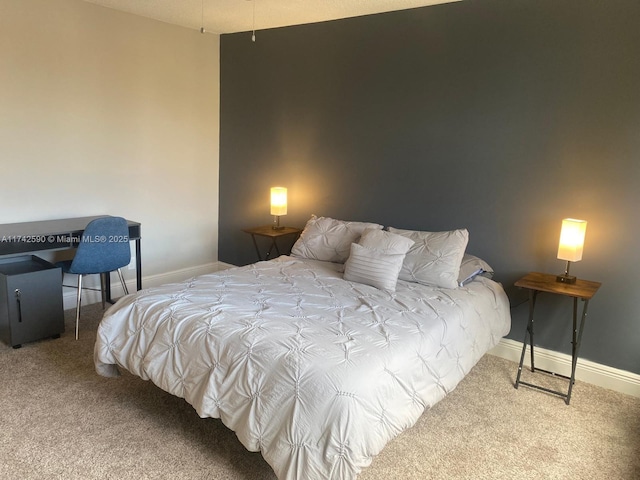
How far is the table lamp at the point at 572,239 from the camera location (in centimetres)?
281

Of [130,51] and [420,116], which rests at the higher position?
[130,51]

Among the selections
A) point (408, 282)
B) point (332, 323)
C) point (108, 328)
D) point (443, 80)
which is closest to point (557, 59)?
point (443, 80)

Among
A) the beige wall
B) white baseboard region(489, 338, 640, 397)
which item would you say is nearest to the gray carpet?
white baseboard region(489, 338, 640, 397)

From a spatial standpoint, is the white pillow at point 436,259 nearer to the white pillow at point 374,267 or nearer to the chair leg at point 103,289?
the white pillow at point 374,267

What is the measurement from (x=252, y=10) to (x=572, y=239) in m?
2.95

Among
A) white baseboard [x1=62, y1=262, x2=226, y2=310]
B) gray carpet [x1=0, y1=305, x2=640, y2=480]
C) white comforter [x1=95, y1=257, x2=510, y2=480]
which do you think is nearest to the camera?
white comforter [x1=95, y1=257, x2=510, y2=480]

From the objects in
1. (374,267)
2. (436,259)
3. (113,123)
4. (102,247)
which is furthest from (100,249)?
(436,259)

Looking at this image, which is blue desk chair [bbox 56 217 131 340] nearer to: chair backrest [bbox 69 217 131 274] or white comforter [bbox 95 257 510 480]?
chair backrest [bbox 69 217 131 274]

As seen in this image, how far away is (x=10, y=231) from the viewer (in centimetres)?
336

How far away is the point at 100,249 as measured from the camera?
348cm

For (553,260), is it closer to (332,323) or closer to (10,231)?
(332,323)

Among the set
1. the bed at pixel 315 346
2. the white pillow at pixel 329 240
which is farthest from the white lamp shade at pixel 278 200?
the bed at pixel 315 346

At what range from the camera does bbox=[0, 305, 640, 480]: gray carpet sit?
2.15m

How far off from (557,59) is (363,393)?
2.49 m
